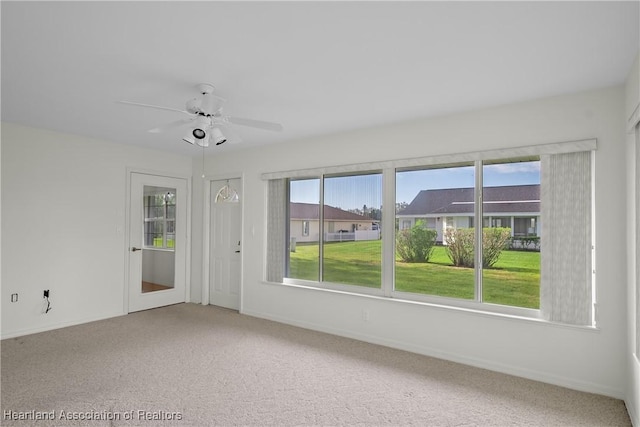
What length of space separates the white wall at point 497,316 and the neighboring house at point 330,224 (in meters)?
0.62

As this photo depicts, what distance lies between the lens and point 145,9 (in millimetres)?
1906

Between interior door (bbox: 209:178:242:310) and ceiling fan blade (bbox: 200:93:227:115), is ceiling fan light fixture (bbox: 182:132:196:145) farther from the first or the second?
interior door (bbox: 209:178:242:310)

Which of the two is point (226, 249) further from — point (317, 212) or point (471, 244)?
point (471, 244)

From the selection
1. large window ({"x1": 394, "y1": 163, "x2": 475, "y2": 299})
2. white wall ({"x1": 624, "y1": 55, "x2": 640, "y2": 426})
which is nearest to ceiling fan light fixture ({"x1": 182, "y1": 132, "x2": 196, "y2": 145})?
large window ({"x1": 394, "y1": 163, "x2": 475, "y2": 299})

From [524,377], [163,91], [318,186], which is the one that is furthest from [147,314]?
[524,377]

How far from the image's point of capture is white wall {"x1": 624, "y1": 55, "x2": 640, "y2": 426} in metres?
2.39

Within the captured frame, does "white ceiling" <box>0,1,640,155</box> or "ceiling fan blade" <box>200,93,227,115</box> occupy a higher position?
"white ceiling" <box>0,1,640,155</box>

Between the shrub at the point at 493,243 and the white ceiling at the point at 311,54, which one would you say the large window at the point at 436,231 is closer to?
the shrub at the point at 493,243

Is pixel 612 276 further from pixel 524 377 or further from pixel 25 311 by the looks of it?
pixel 25 311

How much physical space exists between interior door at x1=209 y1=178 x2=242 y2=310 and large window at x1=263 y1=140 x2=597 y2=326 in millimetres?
862

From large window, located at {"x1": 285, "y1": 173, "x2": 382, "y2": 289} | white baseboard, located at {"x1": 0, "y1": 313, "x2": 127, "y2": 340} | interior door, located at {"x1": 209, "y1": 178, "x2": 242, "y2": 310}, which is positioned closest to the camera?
white baseboard, located at {"x1": 0, "y1": 313, "x2": 127, "y2": 340}

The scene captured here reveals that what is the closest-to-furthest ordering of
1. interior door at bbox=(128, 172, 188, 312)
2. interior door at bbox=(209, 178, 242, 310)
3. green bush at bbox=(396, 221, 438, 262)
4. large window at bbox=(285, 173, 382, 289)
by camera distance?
1. green bush at bbox=(396, 221, 438, 262)
2. large window at bbox=(285, 173, 382, 289)
3. interior door at bbox=(128, 172, 188, 312)
4. interior door at bbox=(209, 178, 242, 310)

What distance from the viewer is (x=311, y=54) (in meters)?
2.41

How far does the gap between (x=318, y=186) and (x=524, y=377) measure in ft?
10.1
